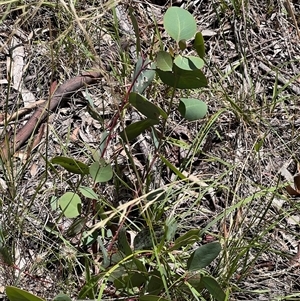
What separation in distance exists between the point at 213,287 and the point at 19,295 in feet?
1.55

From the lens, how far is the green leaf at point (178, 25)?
4.51 ft

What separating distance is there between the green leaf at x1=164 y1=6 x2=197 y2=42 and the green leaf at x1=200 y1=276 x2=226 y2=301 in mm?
608

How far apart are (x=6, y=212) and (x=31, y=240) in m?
0.13

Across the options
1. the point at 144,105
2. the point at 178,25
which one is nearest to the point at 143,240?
the point at 144,105

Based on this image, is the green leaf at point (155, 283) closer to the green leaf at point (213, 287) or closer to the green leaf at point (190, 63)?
the green leaf at point (213, 287)

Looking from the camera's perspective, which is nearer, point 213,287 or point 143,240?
point 213,287

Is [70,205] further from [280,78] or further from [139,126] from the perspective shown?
[280,78]

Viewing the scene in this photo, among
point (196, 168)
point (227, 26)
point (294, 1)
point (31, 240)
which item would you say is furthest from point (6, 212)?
point (294, 1)

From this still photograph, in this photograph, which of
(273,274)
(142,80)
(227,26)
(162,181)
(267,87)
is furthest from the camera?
(227,26)

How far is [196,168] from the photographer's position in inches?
73.4

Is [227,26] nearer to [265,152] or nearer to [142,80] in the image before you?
[265,152]

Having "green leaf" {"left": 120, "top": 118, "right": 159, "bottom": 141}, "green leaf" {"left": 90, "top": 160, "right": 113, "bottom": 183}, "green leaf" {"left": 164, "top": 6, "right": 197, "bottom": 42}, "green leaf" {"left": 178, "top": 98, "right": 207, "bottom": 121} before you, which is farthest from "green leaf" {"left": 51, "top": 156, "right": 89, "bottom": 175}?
"green leaf" {"left": 164, "top": 6, "right": 197, "bottom": 42}

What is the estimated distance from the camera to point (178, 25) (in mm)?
1390

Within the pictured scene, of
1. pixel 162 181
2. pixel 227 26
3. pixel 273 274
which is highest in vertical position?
pixel 227 26
